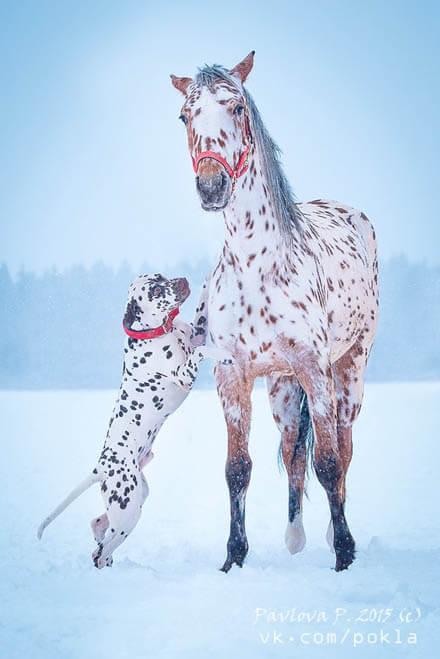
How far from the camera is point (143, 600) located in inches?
130

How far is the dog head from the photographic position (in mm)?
3889

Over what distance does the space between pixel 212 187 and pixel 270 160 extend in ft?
1.88

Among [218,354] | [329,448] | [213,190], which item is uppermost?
[213,190]

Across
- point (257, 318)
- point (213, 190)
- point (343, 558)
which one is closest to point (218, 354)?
point (257, 318)

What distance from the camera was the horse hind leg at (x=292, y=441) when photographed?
4.18 m

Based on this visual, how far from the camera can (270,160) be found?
140 inches

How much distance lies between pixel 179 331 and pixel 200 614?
58.4 inches

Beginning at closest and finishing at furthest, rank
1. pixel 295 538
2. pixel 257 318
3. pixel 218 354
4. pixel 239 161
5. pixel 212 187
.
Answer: pixel 212 187
pixel 239 161
pixel 257 318
pixel 218 354
pixel 295 538

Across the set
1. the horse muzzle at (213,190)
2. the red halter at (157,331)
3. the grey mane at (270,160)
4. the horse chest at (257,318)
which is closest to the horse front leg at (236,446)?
the horse chest at (257,318)

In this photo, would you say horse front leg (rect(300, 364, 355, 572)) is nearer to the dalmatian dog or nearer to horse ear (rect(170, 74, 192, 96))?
the dalmatian dog

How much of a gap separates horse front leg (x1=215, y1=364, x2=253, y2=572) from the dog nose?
0.86 metres

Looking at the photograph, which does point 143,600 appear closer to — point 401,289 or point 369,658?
point 369,658

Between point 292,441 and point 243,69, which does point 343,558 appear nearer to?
point 292,441

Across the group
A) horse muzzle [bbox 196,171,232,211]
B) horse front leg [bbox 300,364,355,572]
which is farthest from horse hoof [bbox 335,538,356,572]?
horse muzzle [bbox 196,171,232,211]
